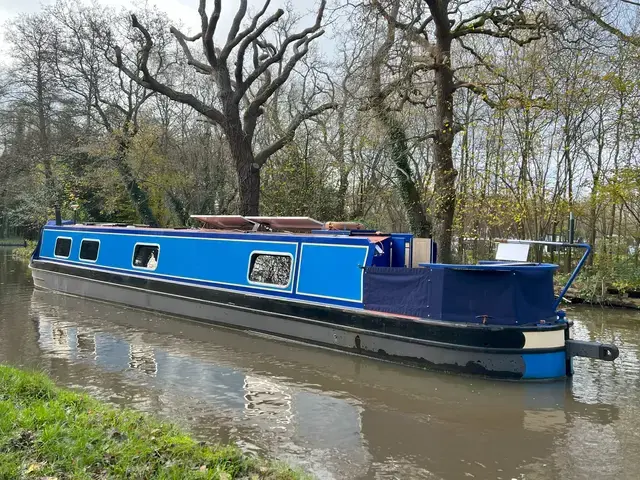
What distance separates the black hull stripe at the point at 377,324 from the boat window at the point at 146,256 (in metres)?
0.39

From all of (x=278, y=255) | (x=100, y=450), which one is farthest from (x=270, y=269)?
(x=100, y=450)

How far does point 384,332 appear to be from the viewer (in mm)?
7270

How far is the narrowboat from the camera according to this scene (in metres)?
6.47

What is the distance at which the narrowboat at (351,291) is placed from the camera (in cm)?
647

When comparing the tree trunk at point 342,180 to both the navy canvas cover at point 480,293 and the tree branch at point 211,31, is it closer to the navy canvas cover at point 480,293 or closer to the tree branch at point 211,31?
the tree branch at point 211,31

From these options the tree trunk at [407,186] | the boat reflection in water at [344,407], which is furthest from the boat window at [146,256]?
the tree trunk at [407,186]

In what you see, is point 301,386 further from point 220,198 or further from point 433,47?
point 220,198

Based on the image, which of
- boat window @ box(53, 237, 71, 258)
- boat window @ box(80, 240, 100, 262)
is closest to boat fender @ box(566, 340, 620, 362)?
boat window @ box(80, 240, 100, 262)

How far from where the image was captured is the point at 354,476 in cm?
413

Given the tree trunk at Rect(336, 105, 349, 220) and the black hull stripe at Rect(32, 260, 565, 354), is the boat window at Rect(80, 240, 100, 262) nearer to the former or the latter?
the black hull stripe at Rect(32, 260, 565, 354)

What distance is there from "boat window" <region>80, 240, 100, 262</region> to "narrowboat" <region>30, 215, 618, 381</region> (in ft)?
0.20

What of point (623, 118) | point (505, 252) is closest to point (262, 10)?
point (623, 118)

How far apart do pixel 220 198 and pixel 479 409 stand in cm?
1663

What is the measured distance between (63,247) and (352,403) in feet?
32.9
